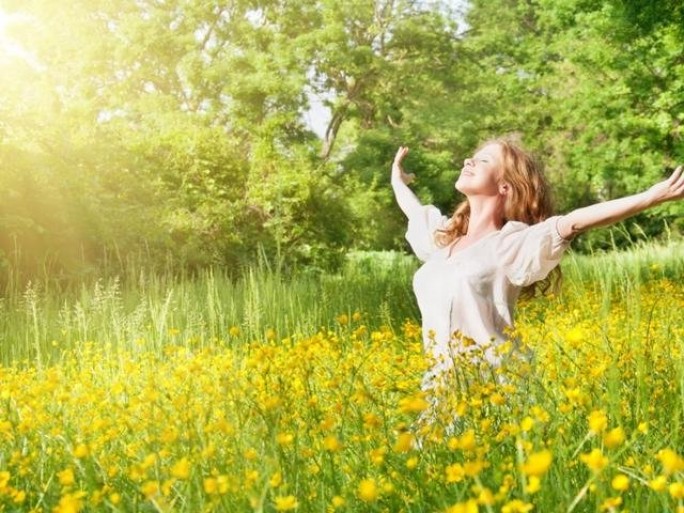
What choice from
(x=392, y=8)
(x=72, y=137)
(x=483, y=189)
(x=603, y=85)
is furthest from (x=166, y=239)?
(x=392, y=8)

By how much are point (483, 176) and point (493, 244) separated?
376mm

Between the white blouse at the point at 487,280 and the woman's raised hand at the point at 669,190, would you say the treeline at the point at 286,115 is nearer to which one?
the white blouse at the point at 487,280

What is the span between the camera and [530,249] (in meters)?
3.12

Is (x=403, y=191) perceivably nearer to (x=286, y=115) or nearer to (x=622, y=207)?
(x=622, y=207)

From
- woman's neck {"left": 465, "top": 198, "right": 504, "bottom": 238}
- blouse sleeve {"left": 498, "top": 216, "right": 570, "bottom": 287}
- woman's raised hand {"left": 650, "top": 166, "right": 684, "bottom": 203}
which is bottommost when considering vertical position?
blouse sleeve {"left": 498, "top": 216, "right": 570, "bottom": 287}

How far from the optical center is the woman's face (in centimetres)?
348

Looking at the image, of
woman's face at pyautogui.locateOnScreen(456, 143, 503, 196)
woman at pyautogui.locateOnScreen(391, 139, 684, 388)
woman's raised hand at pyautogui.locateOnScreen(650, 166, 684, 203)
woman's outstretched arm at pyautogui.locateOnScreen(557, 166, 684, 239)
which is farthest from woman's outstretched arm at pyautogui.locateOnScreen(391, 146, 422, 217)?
woman's raised hand at pyautogui.locateOnScreen(650, 166, 684, 203)

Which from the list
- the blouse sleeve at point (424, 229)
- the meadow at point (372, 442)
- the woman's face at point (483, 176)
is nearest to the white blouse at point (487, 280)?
the meadow at point (372, 442)

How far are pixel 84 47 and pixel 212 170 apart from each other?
10585mm

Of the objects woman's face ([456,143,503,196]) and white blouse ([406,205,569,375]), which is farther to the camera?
woman's face ([456,143,503,196])

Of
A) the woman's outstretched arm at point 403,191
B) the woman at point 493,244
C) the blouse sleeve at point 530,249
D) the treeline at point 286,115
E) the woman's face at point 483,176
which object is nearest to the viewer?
the woman at point 493,244

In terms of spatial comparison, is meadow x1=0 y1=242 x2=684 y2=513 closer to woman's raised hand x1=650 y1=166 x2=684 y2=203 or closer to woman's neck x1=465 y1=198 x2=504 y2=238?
woman's raised hand x1=650 y1=166 x2=684 y2=203

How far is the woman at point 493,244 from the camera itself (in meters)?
2.93

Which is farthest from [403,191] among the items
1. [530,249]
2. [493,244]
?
[530,249]
